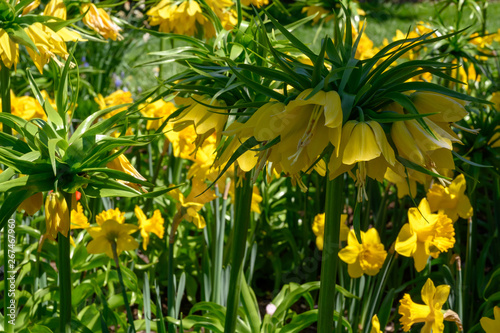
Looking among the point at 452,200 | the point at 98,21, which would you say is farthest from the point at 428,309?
the point at 98,21

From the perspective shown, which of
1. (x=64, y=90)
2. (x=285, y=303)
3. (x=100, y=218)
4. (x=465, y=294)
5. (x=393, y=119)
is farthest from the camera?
(x=465, y=294)

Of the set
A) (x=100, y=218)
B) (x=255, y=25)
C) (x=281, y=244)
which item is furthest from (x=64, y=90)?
(x=281, y=244)

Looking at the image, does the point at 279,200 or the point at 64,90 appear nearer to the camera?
the point at 64,90

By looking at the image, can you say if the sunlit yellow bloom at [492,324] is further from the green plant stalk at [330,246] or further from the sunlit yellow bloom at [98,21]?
the sunlit yellow bloom at [98,21]

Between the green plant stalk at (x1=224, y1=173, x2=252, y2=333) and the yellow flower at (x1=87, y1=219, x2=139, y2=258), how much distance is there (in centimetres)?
30

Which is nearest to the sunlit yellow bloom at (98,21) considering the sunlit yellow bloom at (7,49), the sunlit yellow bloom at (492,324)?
the sunlit yellow bloom at (7,49)

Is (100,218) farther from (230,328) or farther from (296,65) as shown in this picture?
(296,65)

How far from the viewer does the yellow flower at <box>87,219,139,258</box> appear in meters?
1.48

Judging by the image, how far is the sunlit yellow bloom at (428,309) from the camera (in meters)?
1.31

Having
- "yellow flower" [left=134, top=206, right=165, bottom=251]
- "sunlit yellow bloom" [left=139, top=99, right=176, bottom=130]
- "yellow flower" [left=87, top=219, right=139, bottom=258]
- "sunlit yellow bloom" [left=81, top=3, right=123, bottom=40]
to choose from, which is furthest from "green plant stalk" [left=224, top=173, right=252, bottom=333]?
"sunlit yellow bloom" [left=139, top=99, right=176, bottom=130]

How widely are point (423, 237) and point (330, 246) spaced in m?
0.55

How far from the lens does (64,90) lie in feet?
3.69

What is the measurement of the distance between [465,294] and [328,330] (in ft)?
3.27

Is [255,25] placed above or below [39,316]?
above
